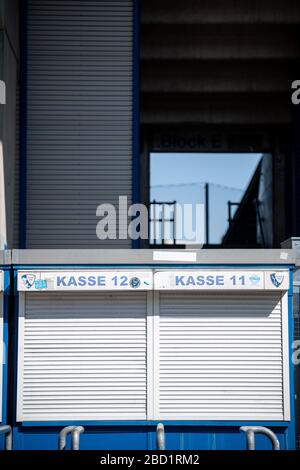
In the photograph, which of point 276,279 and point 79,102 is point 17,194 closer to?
point 79,102

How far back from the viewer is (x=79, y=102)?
13203mm

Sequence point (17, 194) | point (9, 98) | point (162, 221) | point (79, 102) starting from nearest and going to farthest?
point (9, 98)
point (17, 194)
point (79, 102)
point (162, 221)

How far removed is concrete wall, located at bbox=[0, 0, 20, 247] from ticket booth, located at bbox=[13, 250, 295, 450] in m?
3.74

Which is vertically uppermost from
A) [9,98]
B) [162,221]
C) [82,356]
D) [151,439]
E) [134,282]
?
[9,98]

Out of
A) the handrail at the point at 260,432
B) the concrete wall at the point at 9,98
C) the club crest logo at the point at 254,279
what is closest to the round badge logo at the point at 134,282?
the club crest logo at the point at 254,279

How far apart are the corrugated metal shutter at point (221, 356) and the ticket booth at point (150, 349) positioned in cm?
1

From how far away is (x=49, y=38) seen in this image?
13.2 m

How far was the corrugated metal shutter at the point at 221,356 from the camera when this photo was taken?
26.3 ft

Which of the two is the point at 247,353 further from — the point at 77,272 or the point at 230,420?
the point at 77,272

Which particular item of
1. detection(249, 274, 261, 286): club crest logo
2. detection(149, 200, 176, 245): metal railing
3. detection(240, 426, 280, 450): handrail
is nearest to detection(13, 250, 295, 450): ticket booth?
detection(249, 274, 261, 286): club crest logo

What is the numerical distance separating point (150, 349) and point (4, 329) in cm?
192

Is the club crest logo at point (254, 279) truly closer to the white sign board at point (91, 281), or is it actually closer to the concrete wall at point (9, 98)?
the white sign board at point (91, 281)

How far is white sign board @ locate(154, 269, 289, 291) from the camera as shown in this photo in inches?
314

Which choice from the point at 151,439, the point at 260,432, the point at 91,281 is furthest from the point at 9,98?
the point at 260,432
